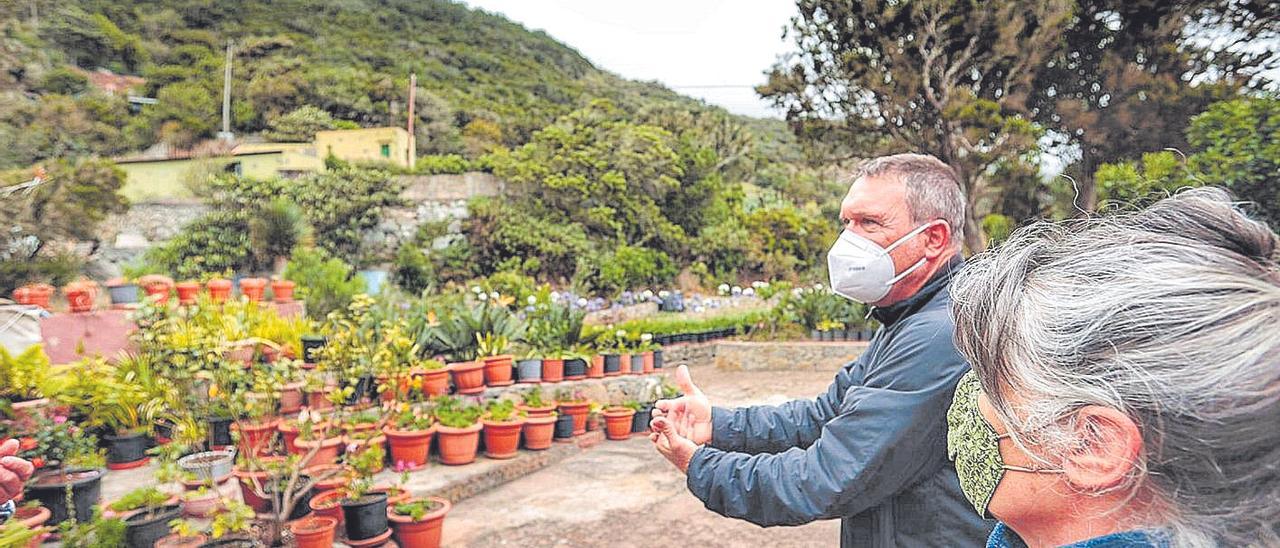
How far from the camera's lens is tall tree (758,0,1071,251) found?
1398 cm

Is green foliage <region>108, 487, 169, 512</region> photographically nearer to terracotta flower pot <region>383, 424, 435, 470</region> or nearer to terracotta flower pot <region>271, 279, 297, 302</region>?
terracotta flower pot <region>383, 424, 435, 470</region>

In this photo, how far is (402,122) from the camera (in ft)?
94.9

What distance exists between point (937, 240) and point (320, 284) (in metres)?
8.20

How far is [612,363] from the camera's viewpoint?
657cm

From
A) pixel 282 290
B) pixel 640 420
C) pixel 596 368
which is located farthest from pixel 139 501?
pixel 282 290

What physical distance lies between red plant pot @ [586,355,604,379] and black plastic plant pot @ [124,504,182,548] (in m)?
3.60

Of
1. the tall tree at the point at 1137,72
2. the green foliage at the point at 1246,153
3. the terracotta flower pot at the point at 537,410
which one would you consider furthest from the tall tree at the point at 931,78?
the terracotta flower pot at the point at 537,410

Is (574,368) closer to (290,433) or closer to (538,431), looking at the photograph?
(538,431)

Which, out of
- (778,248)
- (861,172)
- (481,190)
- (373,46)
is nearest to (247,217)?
(481,190)

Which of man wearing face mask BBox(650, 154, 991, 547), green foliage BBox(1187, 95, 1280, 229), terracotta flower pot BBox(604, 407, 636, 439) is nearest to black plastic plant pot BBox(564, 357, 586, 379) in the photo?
terracotta flower pot BBox(604, 407, 636, 439)

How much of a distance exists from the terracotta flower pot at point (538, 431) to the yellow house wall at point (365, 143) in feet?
55.8

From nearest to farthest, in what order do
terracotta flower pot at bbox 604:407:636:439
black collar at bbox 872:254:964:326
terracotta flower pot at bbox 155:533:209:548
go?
black collar at bbox 872:254:964:326 → terracotta flower pot at bbox 155:533:209:548 → terracotta flower pot at bbox 604:407:636:439

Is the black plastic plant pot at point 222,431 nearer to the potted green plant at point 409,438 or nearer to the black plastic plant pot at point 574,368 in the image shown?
A: the potted green plant at point 409,438

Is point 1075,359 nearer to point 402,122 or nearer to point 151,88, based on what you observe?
point 402,122
